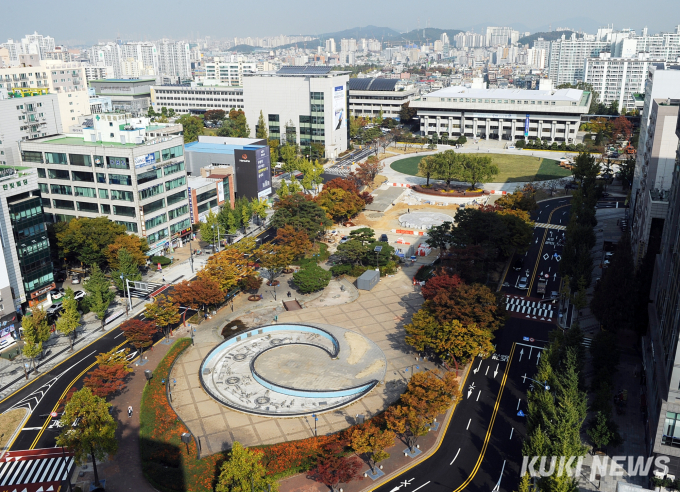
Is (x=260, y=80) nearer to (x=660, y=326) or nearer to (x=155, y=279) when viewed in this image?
(x=155, y=279)

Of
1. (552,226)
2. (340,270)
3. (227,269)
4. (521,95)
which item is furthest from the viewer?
(521,95)

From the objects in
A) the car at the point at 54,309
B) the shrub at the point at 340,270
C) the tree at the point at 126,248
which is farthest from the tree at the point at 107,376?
the shrub at the point at 340,270

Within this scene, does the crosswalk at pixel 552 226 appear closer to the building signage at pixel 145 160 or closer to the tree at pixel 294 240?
the tree at pixel 294 240

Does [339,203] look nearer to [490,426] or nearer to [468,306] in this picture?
[468,306]

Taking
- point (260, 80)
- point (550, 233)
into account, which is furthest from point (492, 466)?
point (260, 80)

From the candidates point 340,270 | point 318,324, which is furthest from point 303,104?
point 318,324

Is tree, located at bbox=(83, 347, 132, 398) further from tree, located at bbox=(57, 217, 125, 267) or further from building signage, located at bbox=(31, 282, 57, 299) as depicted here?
tree, located at bbox=(57, 217, 125, 267)

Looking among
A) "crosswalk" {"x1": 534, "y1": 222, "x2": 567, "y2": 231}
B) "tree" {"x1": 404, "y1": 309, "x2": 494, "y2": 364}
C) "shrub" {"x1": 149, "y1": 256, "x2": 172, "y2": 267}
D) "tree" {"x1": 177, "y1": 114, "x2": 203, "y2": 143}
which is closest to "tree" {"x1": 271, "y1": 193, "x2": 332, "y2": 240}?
"shrub" {"x1": 149, "y1": 256, "x2": 172, "y2": 267}
